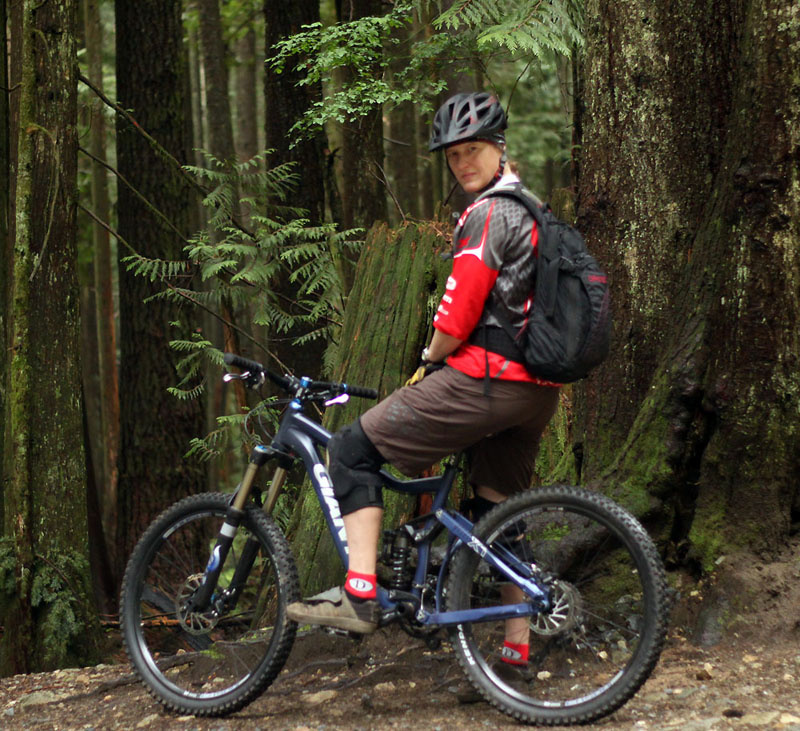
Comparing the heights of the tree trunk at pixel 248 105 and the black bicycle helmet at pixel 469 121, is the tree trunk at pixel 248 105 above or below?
above

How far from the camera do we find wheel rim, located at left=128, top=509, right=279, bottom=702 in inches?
192

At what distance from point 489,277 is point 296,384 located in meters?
1.19

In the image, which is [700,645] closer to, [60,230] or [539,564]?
[539,564]

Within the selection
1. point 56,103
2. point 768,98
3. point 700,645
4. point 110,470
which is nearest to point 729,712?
point 700,645

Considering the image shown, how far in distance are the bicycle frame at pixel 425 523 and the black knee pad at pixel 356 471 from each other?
127 mm

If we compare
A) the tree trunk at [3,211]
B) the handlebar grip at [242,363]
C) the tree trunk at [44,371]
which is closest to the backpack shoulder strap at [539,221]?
the handlebar grip at [242,363]

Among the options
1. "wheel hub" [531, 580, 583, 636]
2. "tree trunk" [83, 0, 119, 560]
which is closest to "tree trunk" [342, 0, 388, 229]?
→ "tree trunk" [83, 0, 119, 560]

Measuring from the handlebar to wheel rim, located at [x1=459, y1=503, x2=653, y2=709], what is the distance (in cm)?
91

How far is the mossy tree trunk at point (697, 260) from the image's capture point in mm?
4910

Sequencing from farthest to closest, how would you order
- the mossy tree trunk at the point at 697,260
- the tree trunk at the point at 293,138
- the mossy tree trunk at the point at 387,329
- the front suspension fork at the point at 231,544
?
the tree trunk at the point at 293,138
the mossy tree trunk at the point at 387,329
the mossy tree trunk at the point at 697,260
the front suspension fork at the point at 231,544

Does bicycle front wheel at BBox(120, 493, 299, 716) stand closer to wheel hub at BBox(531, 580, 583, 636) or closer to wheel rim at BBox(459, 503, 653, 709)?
wheel rim at BBox(459, 503, 653, 709)

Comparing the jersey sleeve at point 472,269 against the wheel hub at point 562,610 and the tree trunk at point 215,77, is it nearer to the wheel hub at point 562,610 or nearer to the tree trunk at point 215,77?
the wheel hub at point 562,610

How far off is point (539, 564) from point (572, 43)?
5805mm

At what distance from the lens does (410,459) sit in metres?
4.34
